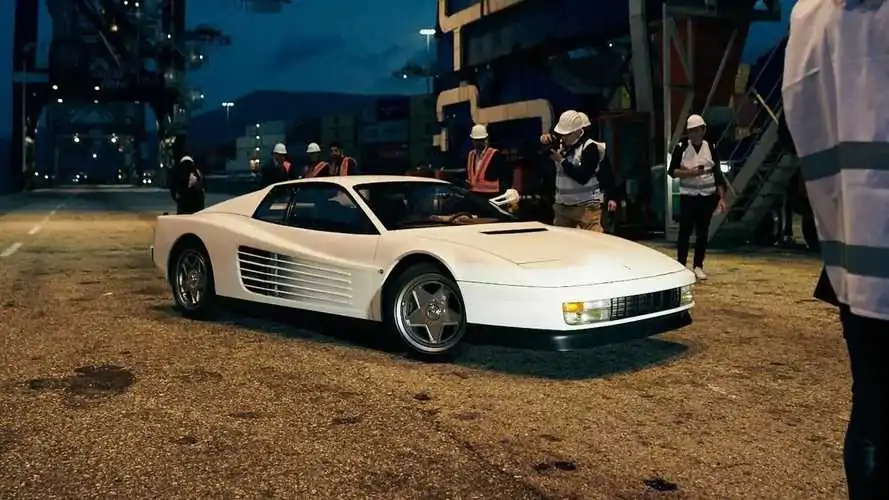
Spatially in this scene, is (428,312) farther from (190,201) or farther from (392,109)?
(392,109)

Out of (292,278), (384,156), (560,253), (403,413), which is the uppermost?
(384,156)

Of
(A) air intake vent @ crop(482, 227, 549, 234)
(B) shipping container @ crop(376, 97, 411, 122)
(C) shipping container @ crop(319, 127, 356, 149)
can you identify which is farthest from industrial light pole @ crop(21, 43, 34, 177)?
(A) air intake vent @ crop(482, 227, 549, 234)

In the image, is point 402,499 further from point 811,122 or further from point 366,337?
point 366,337

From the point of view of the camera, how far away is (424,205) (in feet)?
20.0

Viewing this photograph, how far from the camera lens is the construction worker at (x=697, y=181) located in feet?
28.3

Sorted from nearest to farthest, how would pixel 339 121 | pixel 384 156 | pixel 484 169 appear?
1. pixel 484 169
2. pixel 384 156
3. pixel 339 121

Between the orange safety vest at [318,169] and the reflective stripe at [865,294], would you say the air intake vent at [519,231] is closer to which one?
the reflective stripe at [865,294]

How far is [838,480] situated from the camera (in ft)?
10.6

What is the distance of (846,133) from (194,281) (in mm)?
6072

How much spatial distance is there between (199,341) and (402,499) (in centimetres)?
336

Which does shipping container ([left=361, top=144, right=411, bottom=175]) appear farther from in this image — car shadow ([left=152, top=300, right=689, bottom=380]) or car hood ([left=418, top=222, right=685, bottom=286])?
car hood ([left=418, top=222, right=685, bottom=286])

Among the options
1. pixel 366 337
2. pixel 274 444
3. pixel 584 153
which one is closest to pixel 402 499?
pixel 274 444

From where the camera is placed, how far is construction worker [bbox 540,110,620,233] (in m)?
7.30

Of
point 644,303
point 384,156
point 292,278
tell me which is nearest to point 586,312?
point 644,303
